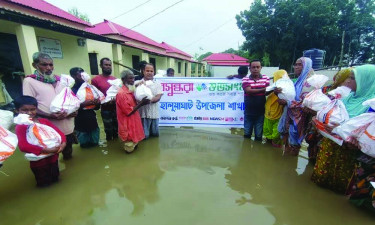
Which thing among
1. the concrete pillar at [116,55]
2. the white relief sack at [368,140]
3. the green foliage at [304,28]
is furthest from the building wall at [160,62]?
the white relief sack at [368,140]

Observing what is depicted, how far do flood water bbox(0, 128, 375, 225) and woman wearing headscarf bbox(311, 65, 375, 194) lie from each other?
0.15m

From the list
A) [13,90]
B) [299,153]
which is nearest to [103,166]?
[299,153]

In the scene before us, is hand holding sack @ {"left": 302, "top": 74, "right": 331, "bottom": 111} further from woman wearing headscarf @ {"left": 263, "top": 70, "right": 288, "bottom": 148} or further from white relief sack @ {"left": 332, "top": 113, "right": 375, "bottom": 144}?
woman wearing headscarf @ {"left": 263, "top": 70, "right": 288, "bottom": 148}

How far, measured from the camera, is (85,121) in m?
3.47

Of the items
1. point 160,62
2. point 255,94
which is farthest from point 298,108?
point 160,62

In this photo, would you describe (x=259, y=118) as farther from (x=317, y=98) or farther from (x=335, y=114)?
(x=335, y=114)

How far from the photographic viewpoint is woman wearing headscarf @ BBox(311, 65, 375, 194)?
6.78 feet

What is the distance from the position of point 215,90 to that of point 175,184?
8.16 ft

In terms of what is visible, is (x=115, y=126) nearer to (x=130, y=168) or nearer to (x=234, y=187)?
(x=130, y=168)

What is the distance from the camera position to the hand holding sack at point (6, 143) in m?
1.85

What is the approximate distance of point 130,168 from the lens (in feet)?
9.68

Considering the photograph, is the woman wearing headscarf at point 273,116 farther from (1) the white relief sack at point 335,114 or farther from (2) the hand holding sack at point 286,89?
(1) the white relief sack at point 335,114

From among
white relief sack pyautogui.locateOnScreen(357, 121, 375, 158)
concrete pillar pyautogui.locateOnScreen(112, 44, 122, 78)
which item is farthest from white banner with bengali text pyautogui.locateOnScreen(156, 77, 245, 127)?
concrete pillar pyautogui.locateOnScreen(112, 44, 122, 78)

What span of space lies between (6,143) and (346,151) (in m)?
3.50
